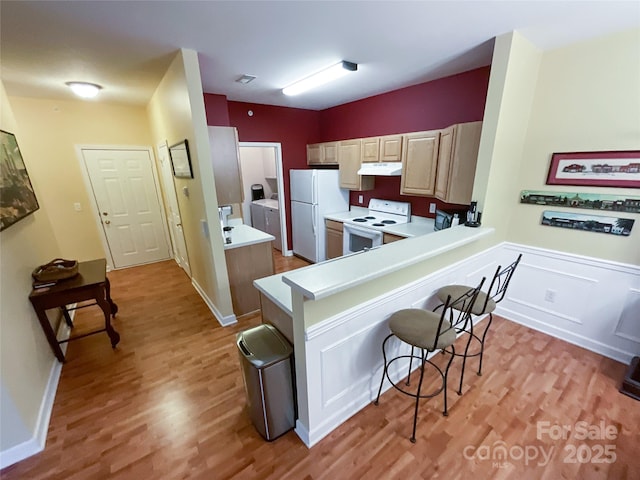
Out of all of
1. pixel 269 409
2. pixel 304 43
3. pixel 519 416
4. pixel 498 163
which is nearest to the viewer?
pixel 269 409

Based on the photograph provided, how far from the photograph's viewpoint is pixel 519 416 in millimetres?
1735

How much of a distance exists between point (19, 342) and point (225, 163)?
2.02m

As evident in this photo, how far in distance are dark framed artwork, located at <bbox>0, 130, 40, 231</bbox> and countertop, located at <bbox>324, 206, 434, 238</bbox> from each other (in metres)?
3.19

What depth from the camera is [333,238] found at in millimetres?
4066

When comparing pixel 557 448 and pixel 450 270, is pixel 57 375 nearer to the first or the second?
pixel 450 270

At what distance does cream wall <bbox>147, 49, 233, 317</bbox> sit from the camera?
7.11 ft

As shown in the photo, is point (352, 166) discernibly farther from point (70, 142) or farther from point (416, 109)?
point (70, 142)

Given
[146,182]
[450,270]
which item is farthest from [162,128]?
[450,270]

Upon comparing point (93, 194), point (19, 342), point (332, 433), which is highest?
Result: point (93, 194)

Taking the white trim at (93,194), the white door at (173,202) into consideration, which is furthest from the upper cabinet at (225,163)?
the white trim at (93,194)

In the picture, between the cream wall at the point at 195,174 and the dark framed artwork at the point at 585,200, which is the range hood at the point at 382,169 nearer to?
the dark framed artwork at the point at 585,200

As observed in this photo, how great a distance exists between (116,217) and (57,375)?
2780 mm

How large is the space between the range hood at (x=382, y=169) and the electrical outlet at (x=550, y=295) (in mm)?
1926

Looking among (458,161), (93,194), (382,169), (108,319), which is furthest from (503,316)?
(93,194)
